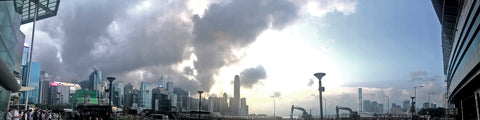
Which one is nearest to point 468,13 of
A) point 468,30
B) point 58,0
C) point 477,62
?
point 468,30

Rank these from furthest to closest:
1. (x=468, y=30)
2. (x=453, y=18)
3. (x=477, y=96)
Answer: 1. (x=453, y=18)
2. (x=477, y=96)
3. (x=468, y=30)

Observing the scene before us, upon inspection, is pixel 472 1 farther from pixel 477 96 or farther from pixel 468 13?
pixel 477 96

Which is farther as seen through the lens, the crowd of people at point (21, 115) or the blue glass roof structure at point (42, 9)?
the blue glass roof structure at point (42, 9)

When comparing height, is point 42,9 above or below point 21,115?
above

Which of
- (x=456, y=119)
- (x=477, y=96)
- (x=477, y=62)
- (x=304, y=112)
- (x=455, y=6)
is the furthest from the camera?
(x=304, y=112)

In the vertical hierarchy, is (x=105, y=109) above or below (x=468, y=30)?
below

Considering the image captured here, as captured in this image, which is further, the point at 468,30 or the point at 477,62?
the point at 468,30

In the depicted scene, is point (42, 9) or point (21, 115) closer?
point (21, 115)

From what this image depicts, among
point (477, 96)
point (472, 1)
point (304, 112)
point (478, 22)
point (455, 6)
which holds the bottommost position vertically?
point (304, 112)

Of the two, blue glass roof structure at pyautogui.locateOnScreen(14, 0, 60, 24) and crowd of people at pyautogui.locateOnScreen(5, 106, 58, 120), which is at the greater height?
blue glass roof structure at pyautogui.locateOnScreen(14, 0, 60, 24)

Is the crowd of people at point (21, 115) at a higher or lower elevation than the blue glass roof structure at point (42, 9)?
lower

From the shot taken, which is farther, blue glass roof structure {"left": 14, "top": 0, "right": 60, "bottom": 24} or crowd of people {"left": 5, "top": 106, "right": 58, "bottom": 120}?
blue glass roof structure {"left": 14, "top": 0, "right": 60, "bottom": 24}
